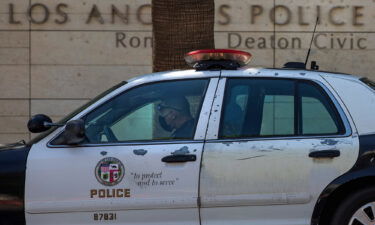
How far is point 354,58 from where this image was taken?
12.1 metres

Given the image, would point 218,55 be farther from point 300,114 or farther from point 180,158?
point 180,158

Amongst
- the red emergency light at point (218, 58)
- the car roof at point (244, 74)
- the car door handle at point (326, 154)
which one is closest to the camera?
the car door handle at point (326, 154)

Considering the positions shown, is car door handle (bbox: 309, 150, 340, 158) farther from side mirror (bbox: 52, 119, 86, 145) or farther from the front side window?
side mirror (bbox: 52, 119, 86, 145)

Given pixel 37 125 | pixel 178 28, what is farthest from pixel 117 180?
pixel 178 28

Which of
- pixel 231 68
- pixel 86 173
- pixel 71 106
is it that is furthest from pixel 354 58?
pixel 86 173

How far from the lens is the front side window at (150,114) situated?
5520mm

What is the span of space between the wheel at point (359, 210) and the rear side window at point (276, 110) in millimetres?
469

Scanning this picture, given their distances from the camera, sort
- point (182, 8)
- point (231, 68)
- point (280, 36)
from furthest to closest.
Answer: point (280, 36) < point (182, 8) < point (231, 68)

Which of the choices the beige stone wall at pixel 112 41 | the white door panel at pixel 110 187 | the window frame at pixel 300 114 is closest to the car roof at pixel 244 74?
the window frame at pixel 300 114

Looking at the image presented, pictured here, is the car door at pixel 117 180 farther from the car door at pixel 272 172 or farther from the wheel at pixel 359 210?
the wheel at pixel 359 210

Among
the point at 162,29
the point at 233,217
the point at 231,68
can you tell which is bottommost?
the point at 233,217

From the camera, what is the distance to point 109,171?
5.36 meters

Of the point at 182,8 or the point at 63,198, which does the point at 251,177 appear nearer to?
the point at 63,198

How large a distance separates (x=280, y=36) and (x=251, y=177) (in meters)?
7.03
